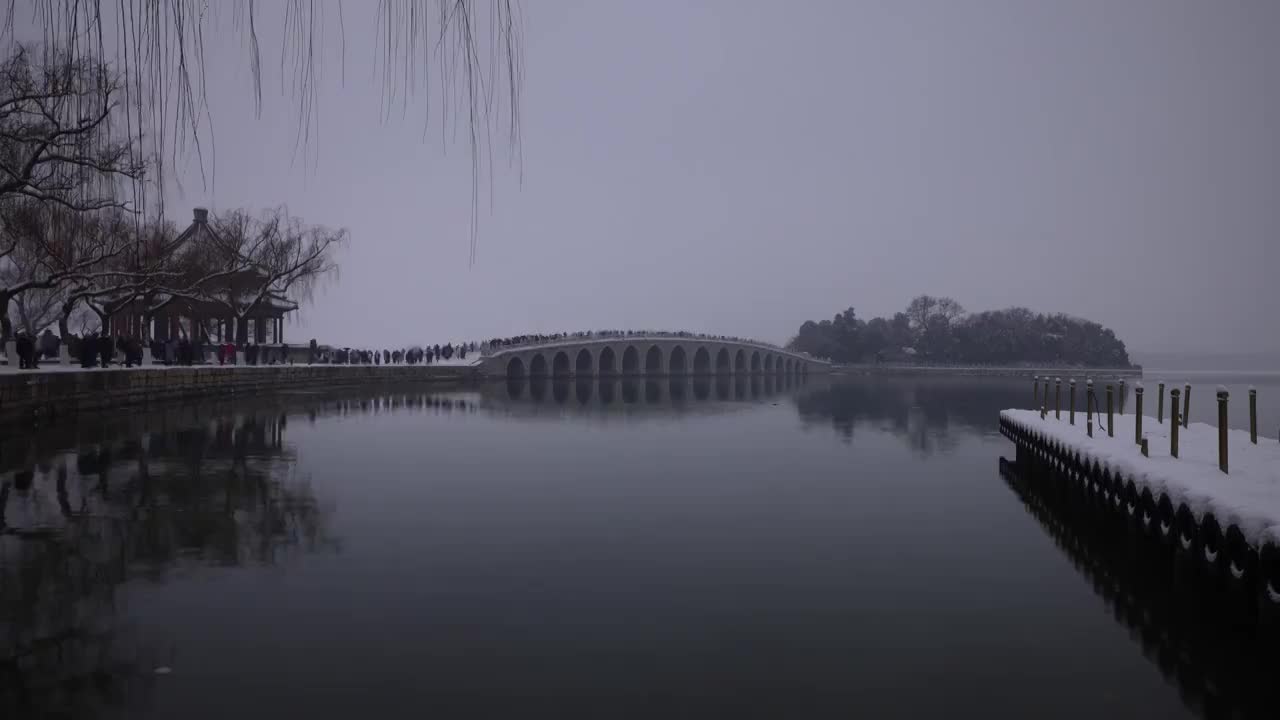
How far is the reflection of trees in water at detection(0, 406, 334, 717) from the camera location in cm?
614

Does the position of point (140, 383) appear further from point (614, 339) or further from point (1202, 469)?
point (614, 339)

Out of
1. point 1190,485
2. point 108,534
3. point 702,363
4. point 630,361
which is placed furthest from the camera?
point 702,363

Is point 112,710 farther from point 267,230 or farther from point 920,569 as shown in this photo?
point 267,230

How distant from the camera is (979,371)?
348ft

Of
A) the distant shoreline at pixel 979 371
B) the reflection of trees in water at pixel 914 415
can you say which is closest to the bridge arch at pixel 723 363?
the distant shoreline at pixel 979 371

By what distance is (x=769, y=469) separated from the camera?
18.4 metres

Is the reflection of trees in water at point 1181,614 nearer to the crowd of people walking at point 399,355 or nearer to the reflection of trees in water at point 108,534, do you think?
the reflection of trees in water at point 108,534

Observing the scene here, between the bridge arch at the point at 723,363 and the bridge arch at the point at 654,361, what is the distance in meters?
7.40

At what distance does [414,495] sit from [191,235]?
107 feet

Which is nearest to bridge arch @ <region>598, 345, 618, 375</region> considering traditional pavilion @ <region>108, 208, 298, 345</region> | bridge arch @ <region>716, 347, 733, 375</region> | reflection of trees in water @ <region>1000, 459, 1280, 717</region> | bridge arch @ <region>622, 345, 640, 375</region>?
bridge arch @ <region>622, 345, 640, 375</region>

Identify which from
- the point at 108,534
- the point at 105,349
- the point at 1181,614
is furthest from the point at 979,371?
the point at 108,534

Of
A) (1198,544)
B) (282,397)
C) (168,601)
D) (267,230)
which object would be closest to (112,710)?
(168,601)

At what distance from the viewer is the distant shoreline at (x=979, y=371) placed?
102812 millimetres

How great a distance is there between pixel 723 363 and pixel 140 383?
7985 cm
